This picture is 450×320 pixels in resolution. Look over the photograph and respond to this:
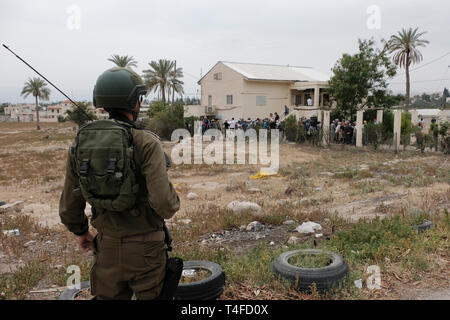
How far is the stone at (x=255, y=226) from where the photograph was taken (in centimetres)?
561

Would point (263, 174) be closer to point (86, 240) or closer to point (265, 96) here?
point (86, 240)

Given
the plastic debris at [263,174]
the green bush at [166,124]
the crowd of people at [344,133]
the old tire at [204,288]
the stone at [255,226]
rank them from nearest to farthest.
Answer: the old tire at [204,288] → the stone at [255,226] → the plastic debris at [263,174] → the crowd of people at [344,133] → the green bush at [166,124]

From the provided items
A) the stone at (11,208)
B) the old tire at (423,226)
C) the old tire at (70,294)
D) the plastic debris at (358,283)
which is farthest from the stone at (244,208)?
the stone at (11,208)

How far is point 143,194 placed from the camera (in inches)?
82.7

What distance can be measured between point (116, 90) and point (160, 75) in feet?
127

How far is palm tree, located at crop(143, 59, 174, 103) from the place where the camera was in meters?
38.9

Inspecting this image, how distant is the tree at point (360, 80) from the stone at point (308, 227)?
20.8 metres

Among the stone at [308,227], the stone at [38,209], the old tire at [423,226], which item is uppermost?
the old tire at [423,226]

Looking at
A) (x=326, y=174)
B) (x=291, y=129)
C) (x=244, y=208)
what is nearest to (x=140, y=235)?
(x=244, y=208)

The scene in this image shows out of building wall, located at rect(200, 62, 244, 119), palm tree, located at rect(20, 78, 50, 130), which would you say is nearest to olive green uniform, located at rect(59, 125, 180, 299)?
building wall, located at rect(200, 62, 244, 119)

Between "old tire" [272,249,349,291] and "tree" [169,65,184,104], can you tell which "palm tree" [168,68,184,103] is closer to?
"tree" [169,65,184,104]

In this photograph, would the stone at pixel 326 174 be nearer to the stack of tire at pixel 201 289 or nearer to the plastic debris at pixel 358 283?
the plastic debris at pixel 358 283

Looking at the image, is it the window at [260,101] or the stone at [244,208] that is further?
the window at [260,101]
